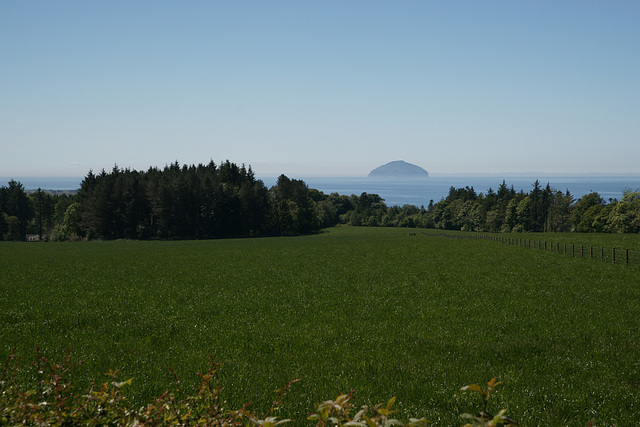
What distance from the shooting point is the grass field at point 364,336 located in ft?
29.5

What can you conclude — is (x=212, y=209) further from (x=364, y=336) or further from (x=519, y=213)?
(x=519, y=213)

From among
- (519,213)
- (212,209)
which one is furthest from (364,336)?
(519,213)

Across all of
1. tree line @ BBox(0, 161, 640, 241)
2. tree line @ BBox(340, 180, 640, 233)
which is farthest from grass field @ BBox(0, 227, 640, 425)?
tree line @ BBox(340, 180, 640, 233)

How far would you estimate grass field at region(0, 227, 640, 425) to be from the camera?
8.98m

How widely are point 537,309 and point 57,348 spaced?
17930mm

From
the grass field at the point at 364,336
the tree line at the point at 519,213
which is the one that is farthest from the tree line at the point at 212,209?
the grass field at the point at 364,336

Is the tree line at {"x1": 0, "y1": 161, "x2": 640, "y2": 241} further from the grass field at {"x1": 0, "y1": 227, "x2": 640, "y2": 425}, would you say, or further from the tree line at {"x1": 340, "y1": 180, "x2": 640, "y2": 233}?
the grass field at {"x1": 0, "y1": 227, "x2": 640, "y2": 425}

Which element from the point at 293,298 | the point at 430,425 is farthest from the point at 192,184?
the point at 430,425

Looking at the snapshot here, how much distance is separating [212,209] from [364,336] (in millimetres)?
87505

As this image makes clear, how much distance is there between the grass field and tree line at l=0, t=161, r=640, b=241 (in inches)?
2629

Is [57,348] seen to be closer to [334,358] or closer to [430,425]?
[334,358]

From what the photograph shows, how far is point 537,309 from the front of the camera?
17.9 meters

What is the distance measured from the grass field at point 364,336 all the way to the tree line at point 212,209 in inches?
2629

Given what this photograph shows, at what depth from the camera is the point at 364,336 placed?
13.5m
